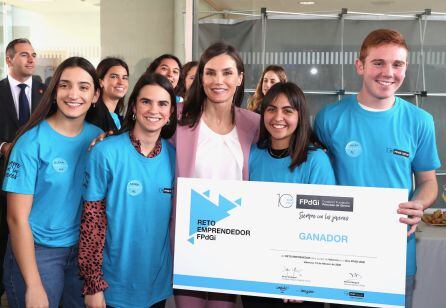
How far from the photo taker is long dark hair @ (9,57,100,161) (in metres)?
2.09

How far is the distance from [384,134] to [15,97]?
3227mm

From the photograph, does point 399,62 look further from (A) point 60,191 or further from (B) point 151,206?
(A) point 60,191

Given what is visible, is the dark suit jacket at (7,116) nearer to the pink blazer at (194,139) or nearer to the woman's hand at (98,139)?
the woman's hand at (98,139)

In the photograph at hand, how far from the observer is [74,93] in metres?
2.13

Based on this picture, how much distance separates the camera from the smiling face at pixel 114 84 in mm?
3551

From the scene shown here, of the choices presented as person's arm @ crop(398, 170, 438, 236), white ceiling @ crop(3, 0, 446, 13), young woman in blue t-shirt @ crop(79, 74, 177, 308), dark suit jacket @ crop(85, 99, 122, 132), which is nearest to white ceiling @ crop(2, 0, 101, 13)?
white ceiling @ crop(3, 0, 446, 13)

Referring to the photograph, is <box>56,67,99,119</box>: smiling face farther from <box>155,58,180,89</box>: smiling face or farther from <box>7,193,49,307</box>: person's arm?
<box>155,58,180,89</box>: smiling face

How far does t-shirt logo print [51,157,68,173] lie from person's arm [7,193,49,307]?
0.15 metres

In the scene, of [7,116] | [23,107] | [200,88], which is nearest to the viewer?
[200,88]

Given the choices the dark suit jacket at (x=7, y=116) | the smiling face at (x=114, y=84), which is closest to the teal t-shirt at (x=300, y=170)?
the smiling face at (x=114, y=84)

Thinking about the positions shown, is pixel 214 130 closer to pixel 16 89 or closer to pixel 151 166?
pixel 151 166

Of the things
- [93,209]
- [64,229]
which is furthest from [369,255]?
[64,229]

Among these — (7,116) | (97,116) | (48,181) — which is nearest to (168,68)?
(7,116)

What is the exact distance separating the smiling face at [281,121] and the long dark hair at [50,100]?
814 mm
